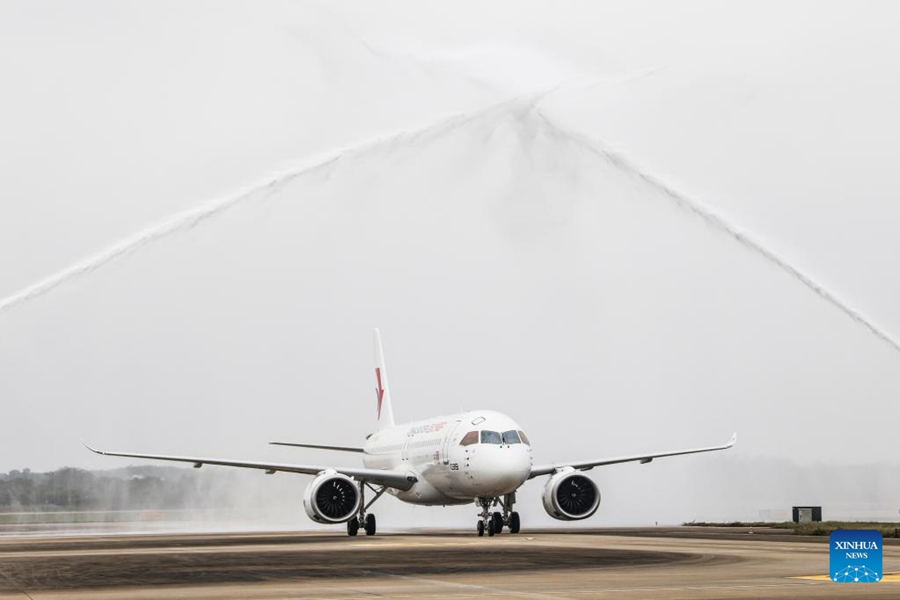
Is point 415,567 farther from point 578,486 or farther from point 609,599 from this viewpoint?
point 578,486

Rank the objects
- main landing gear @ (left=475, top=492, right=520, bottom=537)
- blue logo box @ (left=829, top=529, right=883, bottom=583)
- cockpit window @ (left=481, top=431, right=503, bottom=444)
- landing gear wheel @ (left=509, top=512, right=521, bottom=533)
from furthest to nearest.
Result: landing gear wheel @ (left=509, top=512, right=521, bottom=533) < main landing gear @ (left=475, top=492, right=520, bottom=537) < cockpit window @ (left=481, top=431, right=503, bottom=444) < blue logo box @ (left=829, top=529, right=883, bottom=583)

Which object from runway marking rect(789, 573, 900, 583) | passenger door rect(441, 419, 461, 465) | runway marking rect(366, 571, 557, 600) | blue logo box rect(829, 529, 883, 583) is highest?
passenger door rect(441, 419, 461, 465)

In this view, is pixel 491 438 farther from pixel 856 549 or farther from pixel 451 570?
pixel 856 549

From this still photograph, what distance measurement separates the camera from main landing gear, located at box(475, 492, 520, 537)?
50094 mm

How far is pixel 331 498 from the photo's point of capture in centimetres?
5178

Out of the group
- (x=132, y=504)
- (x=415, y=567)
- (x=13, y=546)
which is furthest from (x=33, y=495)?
(x=415, y=567)

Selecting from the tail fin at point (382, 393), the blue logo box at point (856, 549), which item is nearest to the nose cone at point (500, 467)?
the tail fin at point (382, 393)

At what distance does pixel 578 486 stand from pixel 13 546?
71.0ft

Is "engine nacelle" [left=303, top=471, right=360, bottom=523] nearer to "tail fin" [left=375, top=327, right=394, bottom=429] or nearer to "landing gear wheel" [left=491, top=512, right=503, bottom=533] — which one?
"landing gear wheel" [left=491, top=512, right=503, bottom=533]

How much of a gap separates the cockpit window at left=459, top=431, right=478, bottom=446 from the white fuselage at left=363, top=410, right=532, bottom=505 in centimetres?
A: 4

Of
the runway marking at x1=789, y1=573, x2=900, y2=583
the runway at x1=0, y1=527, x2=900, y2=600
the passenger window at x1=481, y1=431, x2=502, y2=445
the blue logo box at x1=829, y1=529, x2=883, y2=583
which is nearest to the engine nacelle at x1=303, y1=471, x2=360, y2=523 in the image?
the passenger window at x1=481, y1=431, x2=502, y2=445

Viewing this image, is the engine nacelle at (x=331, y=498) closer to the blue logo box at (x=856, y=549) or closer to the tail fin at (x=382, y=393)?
the tail fin at (x=382, y=393)

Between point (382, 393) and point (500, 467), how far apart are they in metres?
25.0

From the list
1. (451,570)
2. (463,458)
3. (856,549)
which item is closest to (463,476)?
(463,458)
